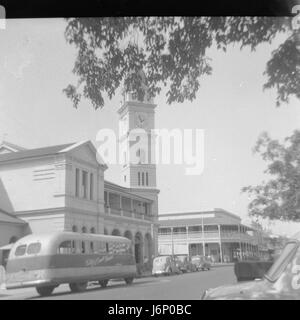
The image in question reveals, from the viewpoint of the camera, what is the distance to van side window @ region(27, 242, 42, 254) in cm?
620

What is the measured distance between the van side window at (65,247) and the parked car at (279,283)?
2.84 meters

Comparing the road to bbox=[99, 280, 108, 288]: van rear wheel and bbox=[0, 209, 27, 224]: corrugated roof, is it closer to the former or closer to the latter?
bbox=[99, 280, 108, 288]: van rear wheel

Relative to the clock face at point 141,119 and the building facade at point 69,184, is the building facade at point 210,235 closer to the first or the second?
Result: the building facade at point 69,184

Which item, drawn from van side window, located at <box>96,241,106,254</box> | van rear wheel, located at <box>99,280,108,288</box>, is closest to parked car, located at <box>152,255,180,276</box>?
van rear wheel, located at <box>99,280,108,288</box>

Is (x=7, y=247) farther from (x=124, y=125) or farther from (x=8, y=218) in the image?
(x=124, y=125)

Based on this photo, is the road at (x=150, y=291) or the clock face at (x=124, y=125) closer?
the road at (x=150, y=291)

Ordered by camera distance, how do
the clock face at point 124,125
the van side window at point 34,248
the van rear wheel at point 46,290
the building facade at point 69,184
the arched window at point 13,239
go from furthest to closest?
the van side window at point 34,248, the building facade at point 69,184, the clock face at point 124,125, the arched window at point 13,239, the van rear wheel at point 46,290

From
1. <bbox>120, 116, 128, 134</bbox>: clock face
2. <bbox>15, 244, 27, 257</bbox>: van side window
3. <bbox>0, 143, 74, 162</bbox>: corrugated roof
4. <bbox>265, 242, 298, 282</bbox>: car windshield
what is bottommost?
<bbox>265, 242, 298, 282</bbox>: car windshield

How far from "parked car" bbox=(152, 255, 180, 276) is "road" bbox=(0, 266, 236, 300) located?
1.40ft

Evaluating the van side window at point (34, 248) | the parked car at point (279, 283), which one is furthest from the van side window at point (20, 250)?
the parked car at point (279, 283)

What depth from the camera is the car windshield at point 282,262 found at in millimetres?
3834

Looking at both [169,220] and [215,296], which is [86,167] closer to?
[169,220]
